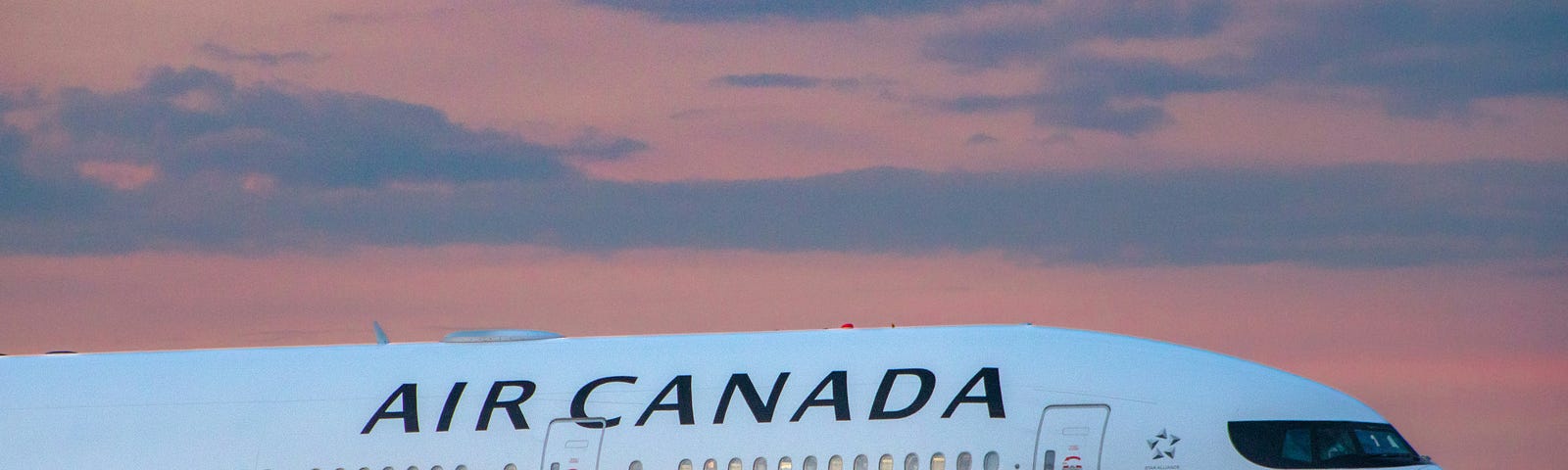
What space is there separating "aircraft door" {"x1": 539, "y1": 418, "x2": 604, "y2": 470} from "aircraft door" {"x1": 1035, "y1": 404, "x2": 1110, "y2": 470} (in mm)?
7016

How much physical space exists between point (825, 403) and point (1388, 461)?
8166mm

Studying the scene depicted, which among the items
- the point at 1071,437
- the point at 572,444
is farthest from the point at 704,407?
the point at 1071,437

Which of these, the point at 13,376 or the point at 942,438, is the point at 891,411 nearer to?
the point at 942,438

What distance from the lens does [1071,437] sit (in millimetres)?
25719

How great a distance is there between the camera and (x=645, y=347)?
98.2 feet

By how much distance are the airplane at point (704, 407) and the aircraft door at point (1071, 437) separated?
0.03m

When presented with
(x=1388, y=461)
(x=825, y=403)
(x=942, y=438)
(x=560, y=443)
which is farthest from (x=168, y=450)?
(x=1388, y=461)

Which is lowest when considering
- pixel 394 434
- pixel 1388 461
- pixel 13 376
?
pixel 1388 461

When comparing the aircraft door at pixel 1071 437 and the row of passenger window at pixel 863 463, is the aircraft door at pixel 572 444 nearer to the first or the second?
the row of passenger window at pixel 863 463

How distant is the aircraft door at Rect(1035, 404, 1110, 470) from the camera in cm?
2550

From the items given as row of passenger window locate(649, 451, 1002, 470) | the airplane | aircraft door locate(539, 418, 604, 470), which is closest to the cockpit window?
the airplane

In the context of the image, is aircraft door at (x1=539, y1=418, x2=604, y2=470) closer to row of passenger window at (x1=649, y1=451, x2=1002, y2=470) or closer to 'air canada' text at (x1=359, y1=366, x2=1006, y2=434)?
'air canada' text at (x1=359, y1=366, x2=1006, y2=434)

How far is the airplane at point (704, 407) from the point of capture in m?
25.8

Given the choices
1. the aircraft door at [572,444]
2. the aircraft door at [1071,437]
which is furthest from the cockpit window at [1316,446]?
the aircraft door at [572,444]
